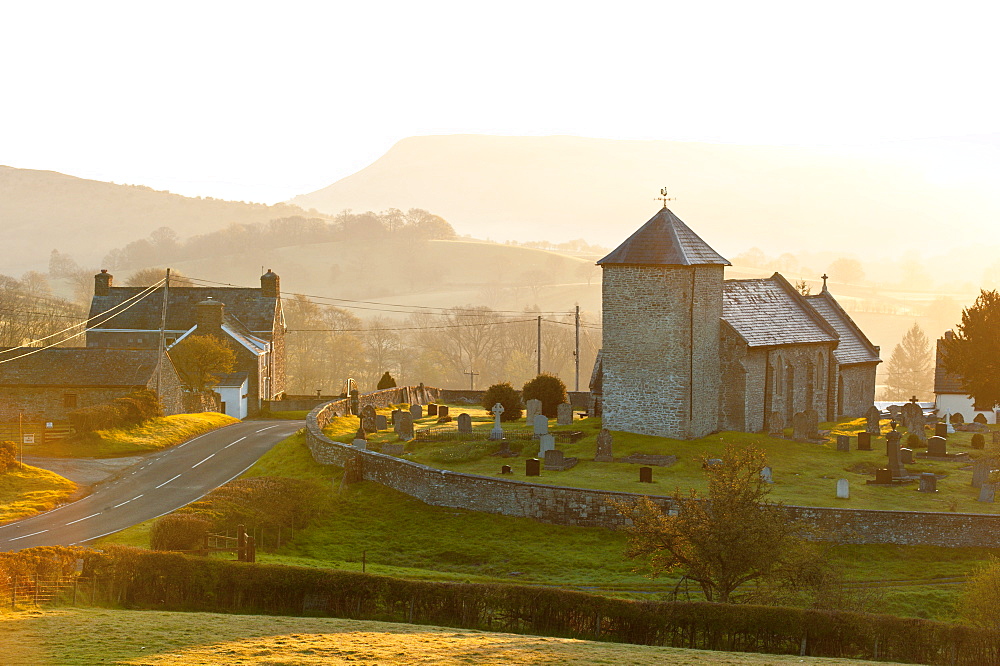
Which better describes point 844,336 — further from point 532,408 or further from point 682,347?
point 532,408

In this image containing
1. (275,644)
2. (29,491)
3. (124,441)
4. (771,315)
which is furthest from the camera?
(771,315)

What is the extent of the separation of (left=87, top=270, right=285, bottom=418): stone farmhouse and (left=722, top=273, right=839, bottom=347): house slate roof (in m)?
31.2

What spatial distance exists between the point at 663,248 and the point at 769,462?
10.2m

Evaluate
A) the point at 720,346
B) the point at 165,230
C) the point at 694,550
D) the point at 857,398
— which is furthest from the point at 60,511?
the point at 165,230

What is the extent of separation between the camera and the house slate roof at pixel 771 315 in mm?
47562

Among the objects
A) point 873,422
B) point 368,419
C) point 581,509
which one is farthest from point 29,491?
point 873,422

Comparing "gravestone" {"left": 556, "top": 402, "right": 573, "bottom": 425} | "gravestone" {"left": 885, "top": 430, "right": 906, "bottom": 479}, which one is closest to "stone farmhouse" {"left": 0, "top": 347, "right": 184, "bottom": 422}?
"gravestone" {"left": 556, "top": 402, "right": 573, "bottom": 425}

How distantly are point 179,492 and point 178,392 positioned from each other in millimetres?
19060

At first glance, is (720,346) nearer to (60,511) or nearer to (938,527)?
(938,527)

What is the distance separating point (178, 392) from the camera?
55469mm

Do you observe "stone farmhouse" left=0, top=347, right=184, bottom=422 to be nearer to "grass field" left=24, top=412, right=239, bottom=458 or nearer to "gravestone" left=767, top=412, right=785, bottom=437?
"grass field" left=24, top=412, right=239, bottom=458

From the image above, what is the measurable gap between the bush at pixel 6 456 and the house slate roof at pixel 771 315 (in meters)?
30.1

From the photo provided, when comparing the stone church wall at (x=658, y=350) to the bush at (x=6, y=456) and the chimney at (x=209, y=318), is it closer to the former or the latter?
the bush at (x=6, y=456)

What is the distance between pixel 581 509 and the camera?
104 ft
